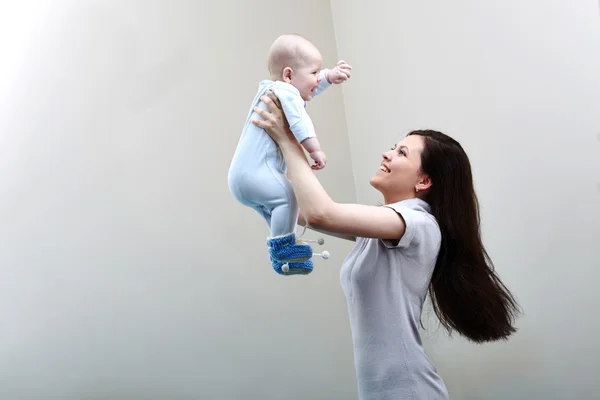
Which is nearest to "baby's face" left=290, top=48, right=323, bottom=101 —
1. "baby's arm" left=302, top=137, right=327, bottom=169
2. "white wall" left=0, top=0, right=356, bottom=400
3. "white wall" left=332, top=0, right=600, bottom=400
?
"baby's arm" left=302, top=137, right=327, bottom=169

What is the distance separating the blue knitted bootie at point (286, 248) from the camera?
4.88 ft

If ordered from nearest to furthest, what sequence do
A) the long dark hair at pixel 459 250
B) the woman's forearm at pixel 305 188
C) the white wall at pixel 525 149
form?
the woman's forearm at pixel 305 188 < the long dark hair at pixel 459 250 < the white wall at pixel 525 149

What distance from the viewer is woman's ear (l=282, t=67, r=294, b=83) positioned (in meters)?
1.54

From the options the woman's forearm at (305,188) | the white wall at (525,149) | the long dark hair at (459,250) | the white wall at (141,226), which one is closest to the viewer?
the woman's forearm at (305,188)

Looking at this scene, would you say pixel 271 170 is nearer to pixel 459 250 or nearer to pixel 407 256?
pixel 407 256

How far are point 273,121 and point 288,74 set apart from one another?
0.45ft

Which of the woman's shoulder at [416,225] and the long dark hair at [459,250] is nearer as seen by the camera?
the woman's shoulder at [416,225]

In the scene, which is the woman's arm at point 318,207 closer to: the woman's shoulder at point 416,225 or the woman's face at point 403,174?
the woman's shoulder at point 416,225

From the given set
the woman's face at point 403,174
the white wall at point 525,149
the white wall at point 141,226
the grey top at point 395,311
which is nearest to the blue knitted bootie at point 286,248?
the grey top at point 395,311

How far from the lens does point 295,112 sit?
4.82 ft

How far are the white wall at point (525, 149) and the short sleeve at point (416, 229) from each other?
97 centimetres

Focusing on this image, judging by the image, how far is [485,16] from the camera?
8.50ft

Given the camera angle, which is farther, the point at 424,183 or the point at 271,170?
the point at 424,183

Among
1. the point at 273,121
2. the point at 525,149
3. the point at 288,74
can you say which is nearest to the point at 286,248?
the point at 273,121
